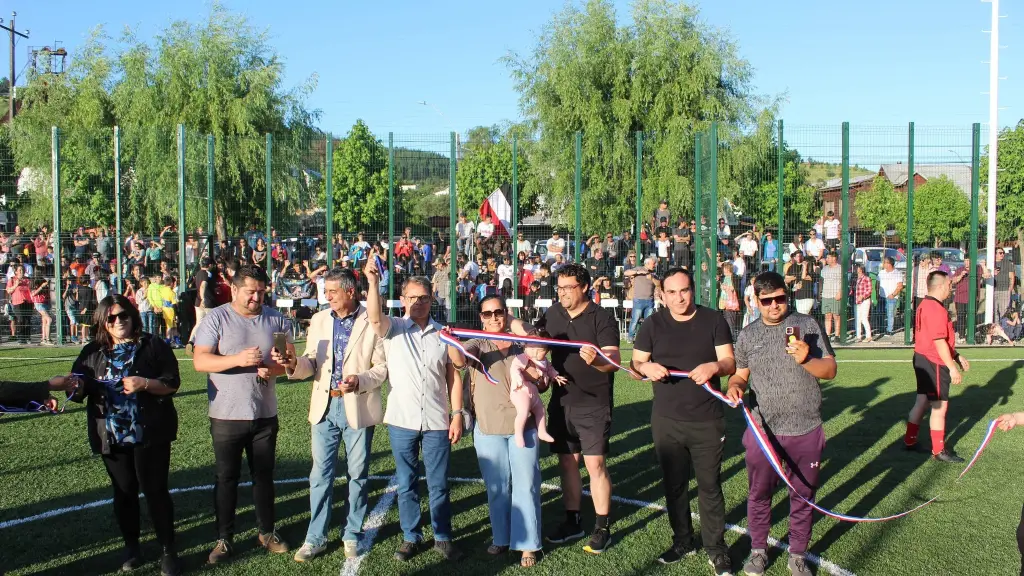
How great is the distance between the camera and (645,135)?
63.2 ft

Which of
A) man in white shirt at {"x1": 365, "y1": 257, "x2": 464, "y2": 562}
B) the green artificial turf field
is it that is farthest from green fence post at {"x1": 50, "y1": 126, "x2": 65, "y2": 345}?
man in white shirt at {"x1": 365, "y1": 257, "x2": 464, "y2": 562}

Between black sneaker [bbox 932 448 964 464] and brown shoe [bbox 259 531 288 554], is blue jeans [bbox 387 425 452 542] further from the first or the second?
black sneaker [bbox 932 448 964 464]

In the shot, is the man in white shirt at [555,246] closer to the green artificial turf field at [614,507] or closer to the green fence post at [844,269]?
the green fence post at [844,269]

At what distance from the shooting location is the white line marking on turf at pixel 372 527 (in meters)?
5.50

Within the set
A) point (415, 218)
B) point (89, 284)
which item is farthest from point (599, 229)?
point (89, 284)

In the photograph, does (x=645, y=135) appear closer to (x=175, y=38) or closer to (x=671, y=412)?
(x=671, y=412)

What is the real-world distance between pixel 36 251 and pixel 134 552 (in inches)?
621

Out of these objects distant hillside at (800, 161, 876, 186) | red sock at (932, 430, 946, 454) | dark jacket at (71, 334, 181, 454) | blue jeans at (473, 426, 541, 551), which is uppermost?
distant hillside at (800, 161, 876, 186)

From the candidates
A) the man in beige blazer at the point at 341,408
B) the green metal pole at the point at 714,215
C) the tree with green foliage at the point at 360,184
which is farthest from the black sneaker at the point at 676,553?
the tree with green foliage at the point at 360,184

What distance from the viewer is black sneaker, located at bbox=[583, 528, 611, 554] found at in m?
5.79

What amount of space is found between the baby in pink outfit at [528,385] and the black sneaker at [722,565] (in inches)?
50.7

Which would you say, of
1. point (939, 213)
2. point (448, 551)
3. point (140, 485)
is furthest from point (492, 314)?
point (939, 213)

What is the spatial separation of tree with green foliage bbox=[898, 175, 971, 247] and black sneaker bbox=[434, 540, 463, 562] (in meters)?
16.4

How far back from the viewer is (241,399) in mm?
5613
